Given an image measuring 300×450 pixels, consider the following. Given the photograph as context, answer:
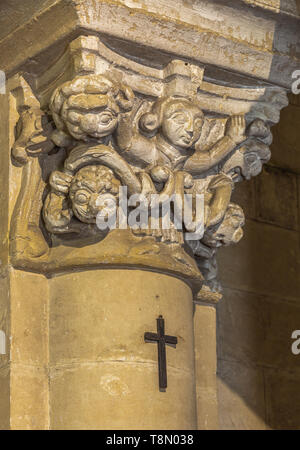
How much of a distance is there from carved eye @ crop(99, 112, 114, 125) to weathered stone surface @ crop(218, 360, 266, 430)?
1.38 m

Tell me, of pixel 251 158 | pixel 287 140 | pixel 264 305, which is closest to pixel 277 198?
pixel 287 140

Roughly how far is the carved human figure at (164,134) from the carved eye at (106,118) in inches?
4.0

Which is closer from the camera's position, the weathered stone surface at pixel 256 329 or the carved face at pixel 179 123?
the carved face at pixel 179 123

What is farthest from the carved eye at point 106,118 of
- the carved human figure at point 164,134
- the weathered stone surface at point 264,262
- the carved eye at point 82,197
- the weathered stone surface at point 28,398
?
the weathered stone surface at point 264,262

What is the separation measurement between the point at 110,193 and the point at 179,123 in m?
0.33

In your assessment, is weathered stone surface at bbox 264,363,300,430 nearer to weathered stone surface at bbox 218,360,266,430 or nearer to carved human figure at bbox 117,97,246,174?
weathered stone surface at bbox 218,360,266,430

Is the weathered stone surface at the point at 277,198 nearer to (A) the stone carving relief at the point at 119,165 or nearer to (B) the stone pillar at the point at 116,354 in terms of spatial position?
(A) the stone carving relief at the point at 119,165

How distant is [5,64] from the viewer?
399cm

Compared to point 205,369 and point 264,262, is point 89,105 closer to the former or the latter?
point 205,369

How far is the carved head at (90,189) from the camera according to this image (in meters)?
3.72

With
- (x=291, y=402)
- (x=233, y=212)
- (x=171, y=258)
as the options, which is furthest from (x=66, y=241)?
(x=291, y=402)

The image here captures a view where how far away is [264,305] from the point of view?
493cm
